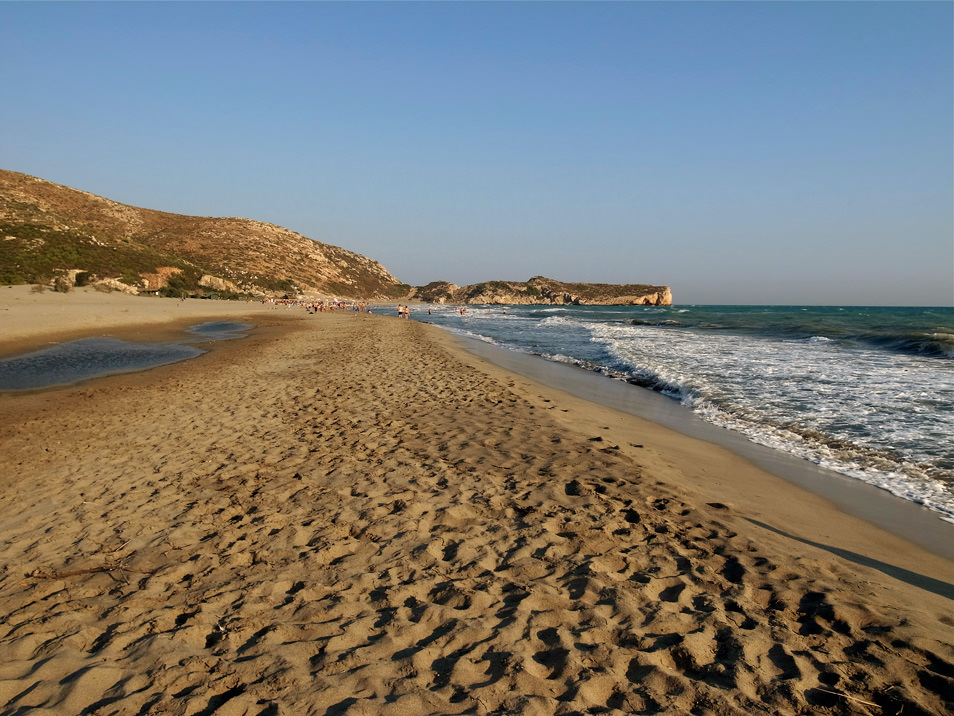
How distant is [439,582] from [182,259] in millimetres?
68933

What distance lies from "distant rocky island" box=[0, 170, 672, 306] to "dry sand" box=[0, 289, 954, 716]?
1534 inches

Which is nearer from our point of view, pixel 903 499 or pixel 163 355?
pixel 903 499

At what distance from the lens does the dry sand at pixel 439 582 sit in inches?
109

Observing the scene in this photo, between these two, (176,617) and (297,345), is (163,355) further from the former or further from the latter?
(176,617)

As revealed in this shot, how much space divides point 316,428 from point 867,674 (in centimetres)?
720

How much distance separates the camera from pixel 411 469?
6281mm

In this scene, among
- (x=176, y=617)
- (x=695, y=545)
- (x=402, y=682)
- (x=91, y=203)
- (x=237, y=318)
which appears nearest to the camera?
(x=402, y=682)

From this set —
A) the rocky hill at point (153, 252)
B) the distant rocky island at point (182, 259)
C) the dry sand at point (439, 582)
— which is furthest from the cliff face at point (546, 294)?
the dry sand at point (439, 582)

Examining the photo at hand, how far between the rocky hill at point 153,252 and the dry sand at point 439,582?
39.7 m

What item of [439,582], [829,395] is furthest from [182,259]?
[439,582]

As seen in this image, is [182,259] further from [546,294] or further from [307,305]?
[546,294]

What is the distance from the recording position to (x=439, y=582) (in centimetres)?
383

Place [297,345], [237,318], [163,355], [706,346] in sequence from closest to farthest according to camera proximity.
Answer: [163,355], [297,345], [706,346], [237,318]

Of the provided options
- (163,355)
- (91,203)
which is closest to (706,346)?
(163,355)
